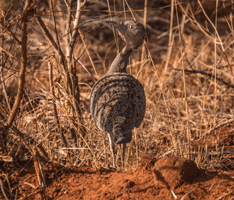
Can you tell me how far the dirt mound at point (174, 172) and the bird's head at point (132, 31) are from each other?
0.74m

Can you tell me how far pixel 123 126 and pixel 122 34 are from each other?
57cm

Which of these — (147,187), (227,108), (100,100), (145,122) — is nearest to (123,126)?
(100,100)

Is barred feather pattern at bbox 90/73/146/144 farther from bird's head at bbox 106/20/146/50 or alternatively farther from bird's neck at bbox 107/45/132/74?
bird's head at bbox 106/20/146/50

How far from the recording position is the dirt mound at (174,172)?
1.72 metres

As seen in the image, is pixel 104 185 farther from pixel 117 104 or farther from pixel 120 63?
pixel 120 63

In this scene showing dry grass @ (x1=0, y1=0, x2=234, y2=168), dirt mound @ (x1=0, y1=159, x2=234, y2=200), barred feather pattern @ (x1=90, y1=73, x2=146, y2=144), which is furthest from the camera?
dry grass @ (x1=0, y1=0, x2=234, y2=168)

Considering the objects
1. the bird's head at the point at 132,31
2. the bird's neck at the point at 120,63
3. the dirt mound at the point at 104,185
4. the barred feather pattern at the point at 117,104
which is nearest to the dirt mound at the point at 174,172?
the dirt mound at the point at 104,185

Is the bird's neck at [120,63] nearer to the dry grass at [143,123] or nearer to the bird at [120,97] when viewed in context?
the bird at [120,97]

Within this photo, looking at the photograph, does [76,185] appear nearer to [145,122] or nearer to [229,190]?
[229,190]

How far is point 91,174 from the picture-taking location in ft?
6.79

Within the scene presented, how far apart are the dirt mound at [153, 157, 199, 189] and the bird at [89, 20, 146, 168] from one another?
269 mm

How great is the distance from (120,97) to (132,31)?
41cm

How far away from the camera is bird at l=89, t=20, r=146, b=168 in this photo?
1779 mm

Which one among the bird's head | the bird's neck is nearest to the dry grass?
the bird's head
